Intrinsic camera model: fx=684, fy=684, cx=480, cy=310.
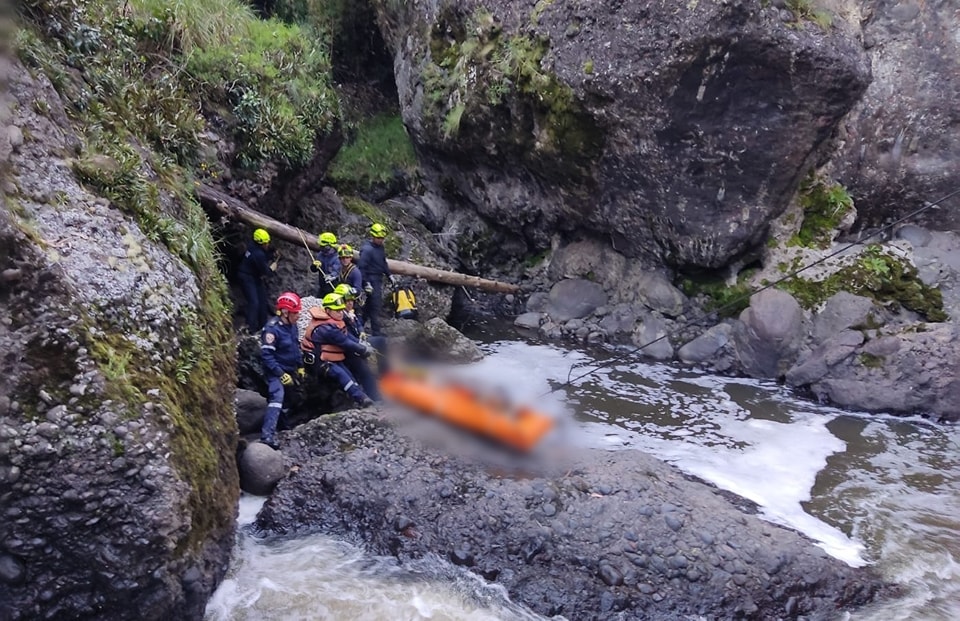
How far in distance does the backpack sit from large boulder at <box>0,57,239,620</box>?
5.61 m

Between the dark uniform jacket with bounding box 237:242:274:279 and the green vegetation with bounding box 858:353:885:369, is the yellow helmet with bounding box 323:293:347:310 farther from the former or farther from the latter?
the green vegetation with bounding box 858:353:885:369

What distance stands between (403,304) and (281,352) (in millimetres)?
3596

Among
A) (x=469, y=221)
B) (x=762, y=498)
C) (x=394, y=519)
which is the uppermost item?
(x=469, y=221)

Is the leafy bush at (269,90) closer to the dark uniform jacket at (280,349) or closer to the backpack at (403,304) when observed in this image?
the backpack at (403,304)

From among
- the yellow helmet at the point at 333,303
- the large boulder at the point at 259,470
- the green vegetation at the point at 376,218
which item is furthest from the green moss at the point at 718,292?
the large boulder at the point at 259,470

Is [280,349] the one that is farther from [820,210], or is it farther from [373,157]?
[820,210]

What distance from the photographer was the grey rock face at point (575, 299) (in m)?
12.2

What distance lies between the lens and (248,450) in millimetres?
6543

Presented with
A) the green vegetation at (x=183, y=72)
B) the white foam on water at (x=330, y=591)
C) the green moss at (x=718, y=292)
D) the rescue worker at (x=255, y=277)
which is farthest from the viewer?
the green moss at (x=718, y=292)

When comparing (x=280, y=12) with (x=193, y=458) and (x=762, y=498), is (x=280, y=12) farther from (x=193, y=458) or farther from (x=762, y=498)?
(x=762, y=498)

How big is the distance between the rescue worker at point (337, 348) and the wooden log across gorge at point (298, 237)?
2366 millimetres

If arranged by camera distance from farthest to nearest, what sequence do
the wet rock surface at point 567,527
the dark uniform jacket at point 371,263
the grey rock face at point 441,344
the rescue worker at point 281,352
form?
the dark uniform jacket at point 371,263, the grey rock face at point 441,344, the rescue worker at point 281,352, the wet rock surface at point 567,527

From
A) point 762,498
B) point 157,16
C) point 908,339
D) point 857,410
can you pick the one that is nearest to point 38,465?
point 762,498

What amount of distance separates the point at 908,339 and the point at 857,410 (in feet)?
3.97
